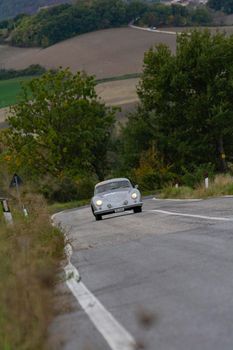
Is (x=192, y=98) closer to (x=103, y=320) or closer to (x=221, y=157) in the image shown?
(x=221, y=157)

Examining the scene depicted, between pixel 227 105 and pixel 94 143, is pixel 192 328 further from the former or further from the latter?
pixel 94 143

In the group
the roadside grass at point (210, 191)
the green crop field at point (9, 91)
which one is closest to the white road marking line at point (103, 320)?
the roadside grass at point (210, 191)

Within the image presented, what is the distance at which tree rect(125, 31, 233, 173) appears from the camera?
A: 195 feet

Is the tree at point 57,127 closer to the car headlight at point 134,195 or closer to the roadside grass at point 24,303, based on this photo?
the car headlight at point 134,195

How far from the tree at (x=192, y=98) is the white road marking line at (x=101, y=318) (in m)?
49.5

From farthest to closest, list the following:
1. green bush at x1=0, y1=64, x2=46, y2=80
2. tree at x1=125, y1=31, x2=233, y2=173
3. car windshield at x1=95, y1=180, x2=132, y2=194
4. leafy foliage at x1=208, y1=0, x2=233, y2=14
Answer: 1. leafy foliage at x1=208, y1=0, x2=233, y2=14
2. green bush at x1=0, y1=64, x2=46, y2=80
3. tree at x1=125, y1=31, x2=233, y2=173
4. car windshield at x1=95, y1=180, x2=132, y2=194

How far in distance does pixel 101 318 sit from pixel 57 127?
211ft

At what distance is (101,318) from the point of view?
7352 mm

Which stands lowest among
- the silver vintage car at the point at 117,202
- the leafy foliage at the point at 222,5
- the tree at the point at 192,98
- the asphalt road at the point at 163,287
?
the leafy foliage at the point at 222,5

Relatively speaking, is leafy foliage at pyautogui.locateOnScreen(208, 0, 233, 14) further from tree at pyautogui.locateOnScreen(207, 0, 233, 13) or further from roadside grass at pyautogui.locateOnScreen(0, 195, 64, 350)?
roadside grass at pyautogui.locateOnScreen(0, 195, 64, 350)

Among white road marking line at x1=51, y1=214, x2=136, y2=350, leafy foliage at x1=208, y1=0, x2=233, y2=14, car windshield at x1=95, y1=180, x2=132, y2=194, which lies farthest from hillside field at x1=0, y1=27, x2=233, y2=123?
white road marking line at x1=51, y1=214, x2=136, y2=350

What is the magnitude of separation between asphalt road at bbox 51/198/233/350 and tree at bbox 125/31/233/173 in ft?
146

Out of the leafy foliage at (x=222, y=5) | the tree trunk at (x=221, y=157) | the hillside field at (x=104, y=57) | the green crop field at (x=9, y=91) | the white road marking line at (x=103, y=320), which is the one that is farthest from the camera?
the leafy foliage at (x=222, y=5)

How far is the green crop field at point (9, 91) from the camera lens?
88.0m
